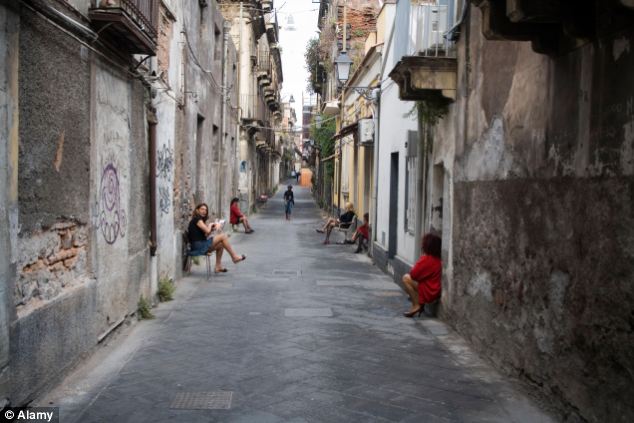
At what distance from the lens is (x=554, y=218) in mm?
5031

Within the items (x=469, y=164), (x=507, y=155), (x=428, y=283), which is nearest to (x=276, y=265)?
(x=428, y=283)

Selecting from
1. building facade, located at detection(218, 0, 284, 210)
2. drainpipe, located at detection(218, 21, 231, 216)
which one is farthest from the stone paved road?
building facade, located at detection(218, 0, 284, 210)

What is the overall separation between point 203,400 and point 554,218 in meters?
3.05

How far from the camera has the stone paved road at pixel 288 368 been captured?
Answer: 16.6ft

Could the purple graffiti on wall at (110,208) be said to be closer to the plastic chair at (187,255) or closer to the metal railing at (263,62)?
the plastic chair at (187,255)

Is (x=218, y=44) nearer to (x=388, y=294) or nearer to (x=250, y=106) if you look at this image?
(x=388, y=294)

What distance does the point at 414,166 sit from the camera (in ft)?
37.4

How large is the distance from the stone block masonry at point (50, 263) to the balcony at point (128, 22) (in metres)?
1.91

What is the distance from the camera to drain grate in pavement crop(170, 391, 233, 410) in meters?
5.12

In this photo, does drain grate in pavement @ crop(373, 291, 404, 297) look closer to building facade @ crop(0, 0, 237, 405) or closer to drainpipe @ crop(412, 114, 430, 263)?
drainpipe @ crop(412, 114, 430, 263)

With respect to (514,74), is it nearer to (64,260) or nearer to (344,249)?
(64,260)

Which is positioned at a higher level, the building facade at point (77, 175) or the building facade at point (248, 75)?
the building facade at point (248, 75)

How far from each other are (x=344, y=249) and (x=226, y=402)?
42.4 feet

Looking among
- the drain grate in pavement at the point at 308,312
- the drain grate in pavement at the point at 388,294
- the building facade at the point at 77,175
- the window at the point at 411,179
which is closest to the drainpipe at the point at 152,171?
the building facade at the point at 77,175
